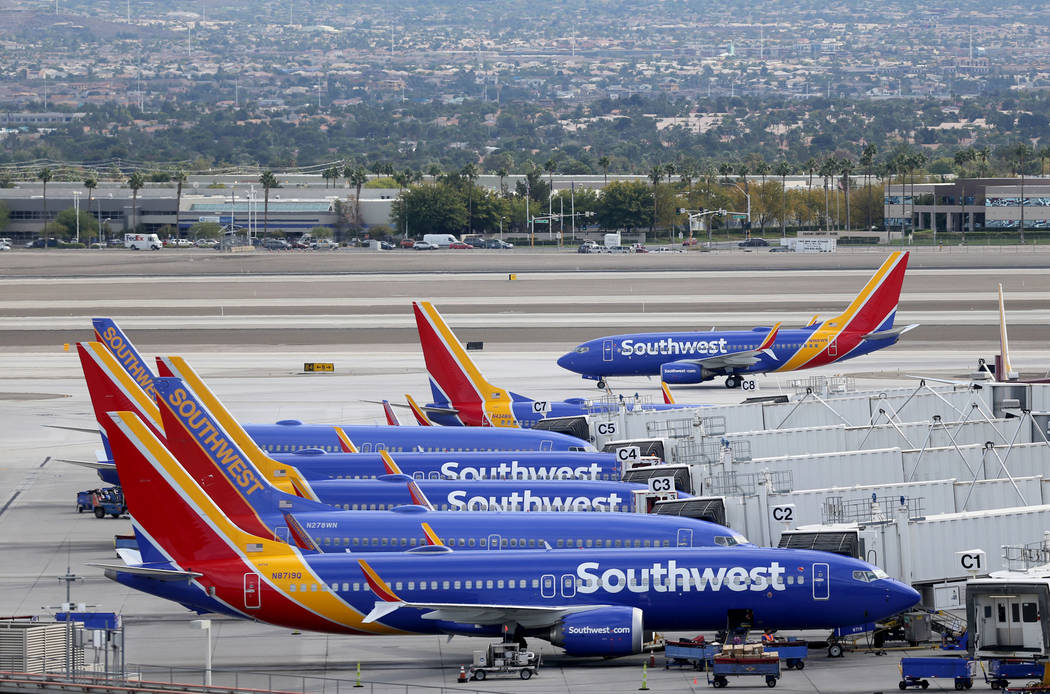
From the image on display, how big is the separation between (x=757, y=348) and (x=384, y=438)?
4193 centimetres

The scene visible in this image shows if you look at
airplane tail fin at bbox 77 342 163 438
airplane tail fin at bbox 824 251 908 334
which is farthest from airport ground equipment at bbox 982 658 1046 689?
airplane tail fin at bbox 824 251 908 334

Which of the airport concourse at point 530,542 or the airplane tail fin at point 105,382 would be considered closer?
the airport concourse at point 530,542

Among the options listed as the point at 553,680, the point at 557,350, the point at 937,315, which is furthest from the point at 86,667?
the point at 937,315

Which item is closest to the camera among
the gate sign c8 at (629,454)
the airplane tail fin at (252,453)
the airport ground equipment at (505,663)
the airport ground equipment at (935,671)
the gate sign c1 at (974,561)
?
the airport ground equipment at (935,671)

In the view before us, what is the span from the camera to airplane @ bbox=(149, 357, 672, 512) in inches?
1795

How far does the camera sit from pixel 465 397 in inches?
2709

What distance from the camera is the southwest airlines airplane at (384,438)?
56938 mm

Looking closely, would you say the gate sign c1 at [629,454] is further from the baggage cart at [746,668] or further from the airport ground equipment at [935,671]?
the airport ground equipment at [935,671]

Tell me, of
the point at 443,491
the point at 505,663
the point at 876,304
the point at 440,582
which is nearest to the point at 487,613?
the point at 505,663

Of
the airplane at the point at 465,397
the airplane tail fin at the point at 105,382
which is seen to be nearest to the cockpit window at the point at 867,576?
the airplane tail fin at the point at 105,382

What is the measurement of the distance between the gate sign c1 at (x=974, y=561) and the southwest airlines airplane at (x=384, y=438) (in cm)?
1922

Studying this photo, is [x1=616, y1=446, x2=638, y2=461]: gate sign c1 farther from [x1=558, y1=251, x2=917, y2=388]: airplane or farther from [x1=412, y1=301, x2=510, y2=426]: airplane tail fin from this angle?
[x1=558, y1=251, x2=917, y2=388]: airplane

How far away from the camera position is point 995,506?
153 feet

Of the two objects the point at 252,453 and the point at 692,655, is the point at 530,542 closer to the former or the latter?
the point at 692,655
